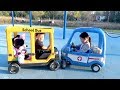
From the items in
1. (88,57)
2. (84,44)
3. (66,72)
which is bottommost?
(66,72)

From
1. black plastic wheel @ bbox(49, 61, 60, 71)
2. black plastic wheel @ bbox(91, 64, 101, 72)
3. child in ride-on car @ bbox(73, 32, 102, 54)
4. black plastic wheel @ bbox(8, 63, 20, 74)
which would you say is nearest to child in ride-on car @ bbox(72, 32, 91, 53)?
child in ride-on car @ bbox(73, 32, 102, 54)

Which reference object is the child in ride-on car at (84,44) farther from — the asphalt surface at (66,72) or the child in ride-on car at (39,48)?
the child in ride-on car at (39,48)

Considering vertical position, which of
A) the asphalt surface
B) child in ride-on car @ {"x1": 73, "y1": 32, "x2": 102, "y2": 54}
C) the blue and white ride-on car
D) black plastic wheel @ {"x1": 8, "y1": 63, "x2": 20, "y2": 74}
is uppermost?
child in ride-on car @ {"x1": 73, "y1": 32, "x2": 102, "y2": 54}

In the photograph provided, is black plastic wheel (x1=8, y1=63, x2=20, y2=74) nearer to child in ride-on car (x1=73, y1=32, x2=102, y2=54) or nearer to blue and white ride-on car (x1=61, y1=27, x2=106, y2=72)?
blue and white ride-on car (x1=61, y1=27, x2=106, y2=72)

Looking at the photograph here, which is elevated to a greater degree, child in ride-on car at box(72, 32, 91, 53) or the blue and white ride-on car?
child in ride-on car at box(72, 32, 91, 53)

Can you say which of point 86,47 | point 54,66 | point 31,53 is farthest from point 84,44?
point 31,53

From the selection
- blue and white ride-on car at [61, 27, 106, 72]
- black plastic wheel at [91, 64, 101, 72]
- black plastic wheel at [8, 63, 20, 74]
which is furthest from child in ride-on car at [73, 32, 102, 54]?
black plastic wheel at [8, 63, 20, 74]

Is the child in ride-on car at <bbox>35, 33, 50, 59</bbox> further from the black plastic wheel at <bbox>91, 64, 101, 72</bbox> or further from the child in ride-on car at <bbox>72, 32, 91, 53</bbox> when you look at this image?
→ the black plastic wheel at <bbox>91, 64, 101, 72</bbox>

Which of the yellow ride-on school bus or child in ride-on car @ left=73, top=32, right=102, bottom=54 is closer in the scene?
the yellow ride-on school bus

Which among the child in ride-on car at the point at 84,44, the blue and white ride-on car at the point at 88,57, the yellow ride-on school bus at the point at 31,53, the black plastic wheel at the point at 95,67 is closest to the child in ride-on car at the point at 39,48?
the yellow ride-on school bus at the point at 31,53

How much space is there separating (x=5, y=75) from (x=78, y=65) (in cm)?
67

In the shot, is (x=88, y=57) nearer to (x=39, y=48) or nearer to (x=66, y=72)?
(x=66, y=72)

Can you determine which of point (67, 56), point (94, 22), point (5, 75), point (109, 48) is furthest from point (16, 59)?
point (109, 48)
